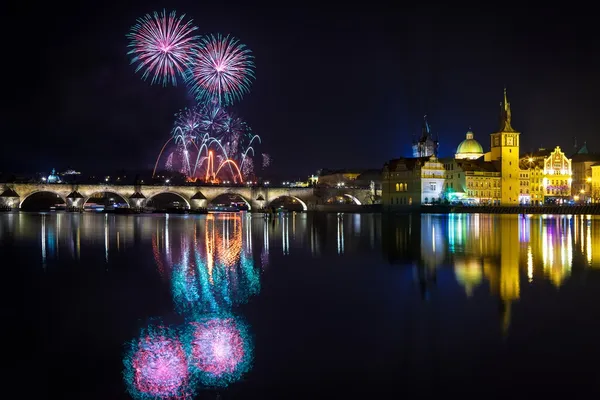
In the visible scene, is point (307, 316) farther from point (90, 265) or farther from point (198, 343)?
point (90, 265)

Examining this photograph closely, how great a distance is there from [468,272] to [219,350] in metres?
13.1

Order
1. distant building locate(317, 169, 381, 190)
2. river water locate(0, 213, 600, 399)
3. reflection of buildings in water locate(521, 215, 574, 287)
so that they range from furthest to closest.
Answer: distant building locate(317, 169, 381, 190), reflection of buildings in water locate(521, 215, 574, 287), river water locate(0, 213, 600, 399)

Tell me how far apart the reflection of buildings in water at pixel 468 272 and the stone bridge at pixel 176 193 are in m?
91.2

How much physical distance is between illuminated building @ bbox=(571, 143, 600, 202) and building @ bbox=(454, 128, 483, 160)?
21.1 metres

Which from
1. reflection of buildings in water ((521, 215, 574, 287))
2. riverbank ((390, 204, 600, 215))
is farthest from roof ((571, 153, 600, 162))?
reflection of buildings in water ((521, 215, 574, 287))

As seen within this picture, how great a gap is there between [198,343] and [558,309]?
30.5ft

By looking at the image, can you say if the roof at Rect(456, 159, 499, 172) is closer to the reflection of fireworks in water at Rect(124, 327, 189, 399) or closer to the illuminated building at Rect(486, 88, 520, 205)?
the illuminated building at Rect(486, 88, 520, 205)

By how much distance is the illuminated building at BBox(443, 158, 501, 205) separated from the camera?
4429 inches

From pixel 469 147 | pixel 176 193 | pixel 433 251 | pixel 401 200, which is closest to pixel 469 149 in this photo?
pixel 469 147

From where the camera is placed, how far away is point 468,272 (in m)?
22.1

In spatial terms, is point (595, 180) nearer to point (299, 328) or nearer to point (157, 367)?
point (299, 328)

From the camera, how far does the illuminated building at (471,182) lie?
4429 inches

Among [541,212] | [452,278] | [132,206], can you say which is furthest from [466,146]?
[452,278]

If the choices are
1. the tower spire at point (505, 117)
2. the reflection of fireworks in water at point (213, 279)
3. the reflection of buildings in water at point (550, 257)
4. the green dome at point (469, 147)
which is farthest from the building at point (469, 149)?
the reflection of fireworks in water at point (213, 279)
